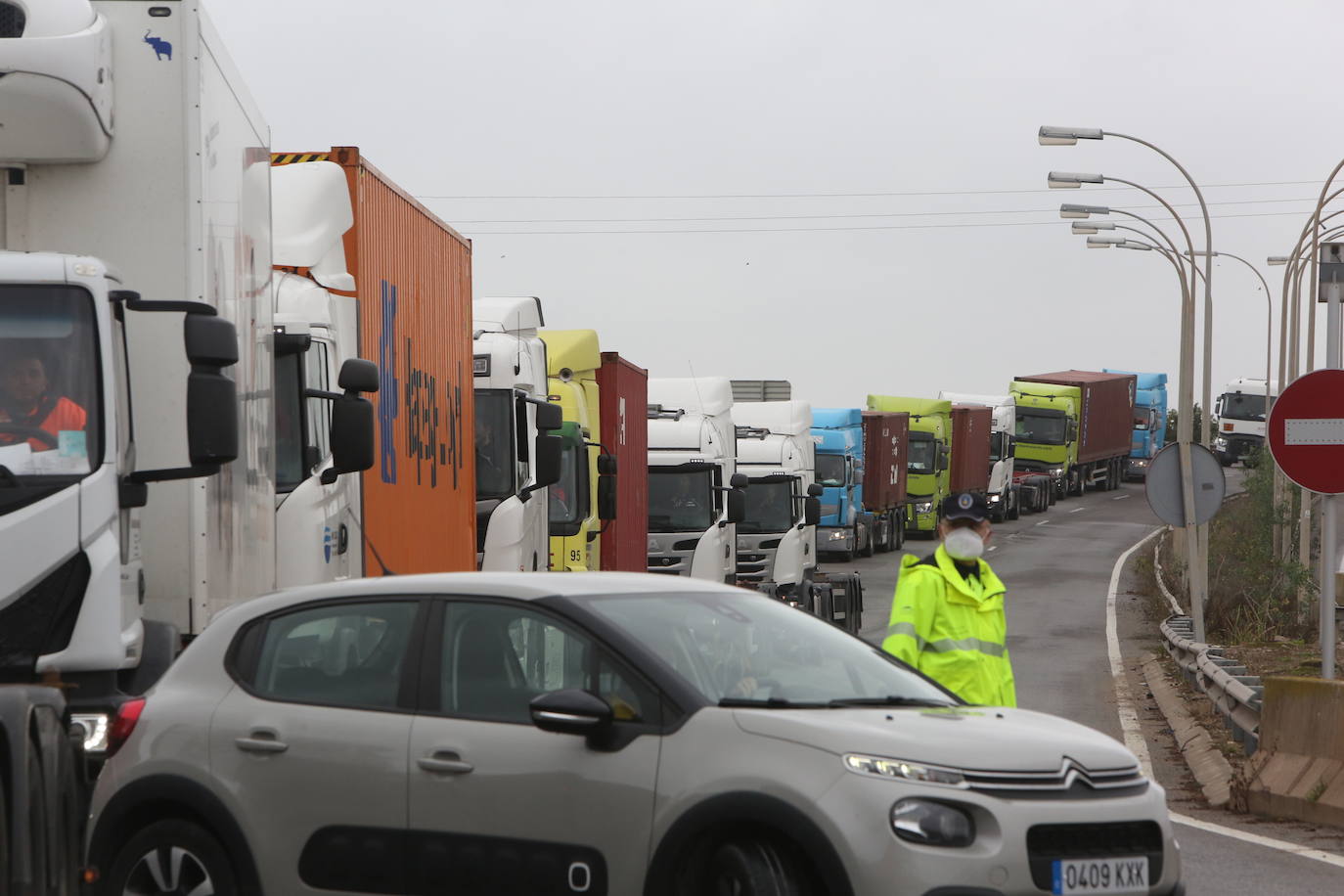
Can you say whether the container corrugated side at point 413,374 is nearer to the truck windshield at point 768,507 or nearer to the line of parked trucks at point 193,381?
the line of parked trucks at point 193,381

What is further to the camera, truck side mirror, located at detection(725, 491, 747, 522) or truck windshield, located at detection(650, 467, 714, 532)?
truck windshield, located at detection(650, 467, 714, 532)

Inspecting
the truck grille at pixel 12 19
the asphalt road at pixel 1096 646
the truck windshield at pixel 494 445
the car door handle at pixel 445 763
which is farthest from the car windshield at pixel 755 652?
the truck windshield at pixel 494 445

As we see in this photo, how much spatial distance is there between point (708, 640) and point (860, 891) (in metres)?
1.16

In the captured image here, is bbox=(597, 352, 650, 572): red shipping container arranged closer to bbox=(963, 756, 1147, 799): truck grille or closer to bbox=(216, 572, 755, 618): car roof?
bbox=(216, 572, 755, 618): car roof

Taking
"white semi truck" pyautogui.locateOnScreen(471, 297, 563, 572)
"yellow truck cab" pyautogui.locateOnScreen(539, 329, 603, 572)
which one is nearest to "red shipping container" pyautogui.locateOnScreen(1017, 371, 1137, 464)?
"yellow truck cab" pyautogui.locateOnScreen(539, 329, 603, 572)

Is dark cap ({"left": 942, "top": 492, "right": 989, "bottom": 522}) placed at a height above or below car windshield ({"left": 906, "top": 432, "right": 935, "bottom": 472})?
above

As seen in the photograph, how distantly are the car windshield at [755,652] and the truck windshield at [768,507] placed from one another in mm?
23503

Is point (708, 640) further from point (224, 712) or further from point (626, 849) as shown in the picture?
point (224, 712)

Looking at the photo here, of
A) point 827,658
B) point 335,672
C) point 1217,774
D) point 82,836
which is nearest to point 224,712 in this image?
point 335,672

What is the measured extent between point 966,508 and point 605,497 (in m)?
12.3

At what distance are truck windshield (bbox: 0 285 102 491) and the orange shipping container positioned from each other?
3.72 metres

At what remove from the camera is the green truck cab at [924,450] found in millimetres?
56000

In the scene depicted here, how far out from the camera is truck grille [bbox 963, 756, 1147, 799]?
5.70 meters

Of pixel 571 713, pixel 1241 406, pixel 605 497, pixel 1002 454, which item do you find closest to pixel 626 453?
pixel 605 497
